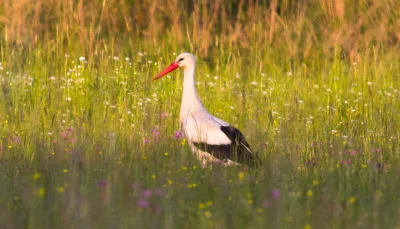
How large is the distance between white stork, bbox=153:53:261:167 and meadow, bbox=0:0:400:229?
136 millimetres

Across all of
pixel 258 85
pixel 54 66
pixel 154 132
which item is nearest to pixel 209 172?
pixel 154 132

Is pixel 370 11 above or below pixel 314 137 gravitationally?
above

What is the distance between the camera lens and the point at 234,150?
234 inches

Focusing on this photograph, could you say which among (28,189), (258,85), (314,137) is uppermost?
(258,85)

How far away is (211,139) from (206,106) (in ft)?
6.19

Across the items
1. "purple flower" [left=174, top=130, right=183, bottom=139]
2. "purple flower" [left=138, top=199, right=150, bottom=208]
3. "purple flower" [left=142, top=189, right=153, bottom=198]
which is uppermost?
"purple flower" [left=174, top=130, right=183, bottom=139]

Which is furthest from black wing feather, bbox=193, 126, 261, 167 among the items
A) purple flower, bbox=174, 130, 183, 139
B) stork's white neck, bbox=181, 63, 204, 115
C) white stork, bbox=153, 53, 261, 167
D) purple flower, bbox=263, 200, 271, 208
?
purple flower, bbox=263, 200, 271, 208

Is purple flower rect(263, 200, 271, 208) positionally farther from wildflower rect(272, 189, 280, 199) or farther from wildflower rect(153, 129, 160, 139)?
wildflower rect(153, 129, 160, 139)

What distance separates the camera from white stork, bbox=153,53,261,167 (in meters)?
5.90

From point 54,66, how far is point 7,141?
287 centimetres

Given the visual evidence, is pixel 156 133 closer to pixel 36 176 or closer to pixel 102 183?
pixel 102 183

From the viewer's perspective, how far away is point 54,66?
909 centimetres

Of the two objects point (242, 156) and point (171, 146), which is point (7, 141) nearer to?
point (171, 146)

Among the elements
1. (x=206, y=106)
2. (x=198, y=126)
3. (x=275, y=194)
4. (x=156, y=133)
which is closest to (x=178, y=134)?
(x=156, y=133)
